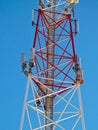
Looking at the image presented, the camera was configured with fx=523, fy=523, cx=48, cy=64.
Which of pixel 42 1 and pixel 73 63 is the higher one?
pixel 42 1

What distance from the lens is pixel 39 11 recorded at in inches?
1379

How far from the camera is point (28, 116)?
32.0 meters

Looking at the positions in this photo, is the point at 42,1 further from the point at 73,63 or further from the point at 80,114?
the point at 80,114

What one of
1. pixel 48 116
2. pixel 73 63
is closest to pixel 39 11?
pixel 73 63

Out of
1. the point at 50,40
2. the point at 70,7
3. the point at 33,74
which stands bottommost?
the point at 33,74

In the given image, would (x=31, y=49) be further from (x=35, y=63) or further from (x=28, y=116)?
(x=28, y=116)

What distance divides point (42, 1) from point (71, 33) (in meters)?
3.45

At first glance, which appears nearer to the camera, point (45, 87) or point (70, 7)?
point (45, 87)

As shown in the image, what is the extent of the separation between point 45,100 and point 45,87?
1027 millimetres

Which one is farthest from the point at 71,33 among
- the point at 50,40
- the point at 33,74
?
the point at 33,74

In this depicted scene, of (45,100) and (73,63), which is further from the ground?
(73,63)

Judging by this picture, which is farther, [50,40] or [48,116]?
[50,40]

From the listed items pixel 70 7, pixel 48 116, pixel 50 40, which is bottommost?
pixel 48 116

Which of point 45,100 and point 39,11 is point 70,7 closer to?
point 39,11
